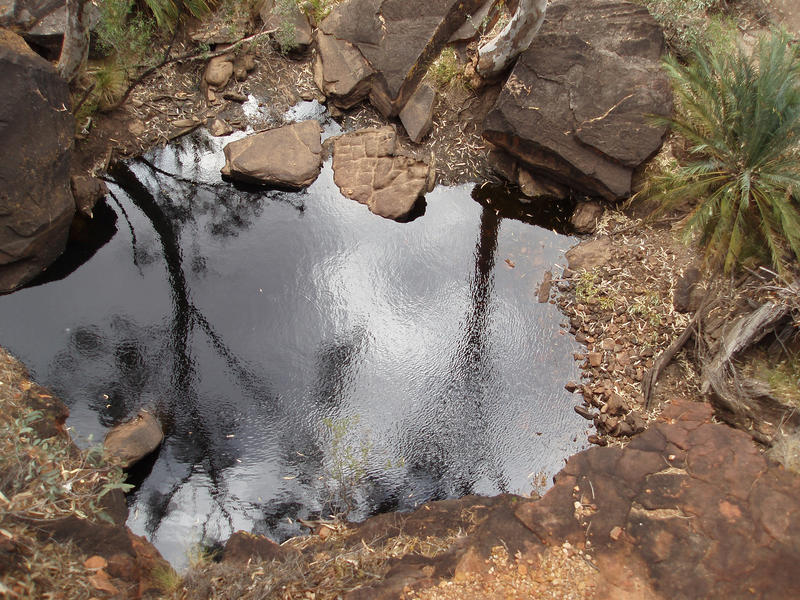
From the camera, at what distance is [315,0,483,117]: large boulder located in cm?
557

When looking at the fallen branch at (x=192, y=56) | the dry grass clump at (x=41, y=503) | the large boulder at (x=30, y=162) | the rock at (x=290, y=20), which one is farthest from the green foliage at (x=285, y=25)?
the dry grass clump at (x=41, y=503)

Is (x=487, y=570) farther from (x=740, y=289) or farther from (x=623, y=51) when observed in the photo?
(x=623, y=51)

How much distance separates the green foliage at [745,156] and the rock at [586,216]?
0.69 metres

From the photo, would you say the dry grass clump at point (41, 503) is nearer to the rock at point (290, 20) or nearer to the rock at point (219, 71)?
the rock at point (219, 71)

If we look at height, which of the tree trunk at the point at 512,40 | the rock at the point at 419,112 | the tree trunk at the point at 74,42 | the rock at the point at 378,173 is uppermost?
the tree trunk at the point at 74,42

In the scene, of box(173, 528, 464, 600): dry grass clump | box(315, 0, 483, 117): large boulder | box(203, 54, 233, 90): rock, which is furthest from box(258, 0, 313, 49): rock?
box(173, 528, 464, 600): dry grass clump

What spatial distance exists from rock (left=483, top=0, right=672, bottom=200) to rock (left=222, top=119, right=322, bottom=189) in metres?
1.80

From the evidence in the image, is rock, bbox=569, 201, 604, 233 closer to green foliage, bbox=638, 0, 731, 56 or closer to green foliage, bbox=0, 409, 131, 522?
green foliage, bbox=638, 0, 731, 56

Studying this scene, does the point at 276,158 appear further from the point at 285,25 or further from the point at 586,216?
the point at 586,216

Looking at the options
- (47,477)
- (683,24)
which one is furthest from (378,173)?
(47,477)

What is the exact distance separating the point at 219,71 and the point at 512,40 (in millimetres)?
3023

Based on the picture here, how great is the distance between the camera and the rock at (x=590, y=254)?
5117 mm

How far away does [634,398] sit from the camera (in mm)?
4492

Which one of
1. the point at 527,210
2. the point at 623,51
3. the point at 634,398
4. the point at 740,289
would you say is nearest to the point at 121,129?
the point at 527,210
